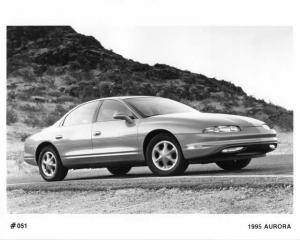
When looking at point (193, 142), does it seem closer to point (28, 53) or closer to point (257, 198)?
point (257, 198)

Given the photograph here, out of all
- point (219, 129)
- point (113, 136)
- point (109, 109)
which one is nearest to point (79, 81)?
point (109, 109)

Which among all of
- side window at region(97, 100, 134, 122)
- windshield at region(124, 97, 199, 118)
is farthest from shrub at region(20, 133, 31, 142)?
windshield at region(124, 97, 199, 118)

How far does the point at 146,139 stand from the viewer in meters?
10.5

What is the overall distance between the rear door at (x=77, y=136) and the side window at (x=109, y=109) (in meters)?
0.16

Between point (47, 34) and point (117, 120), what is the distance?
16173mm

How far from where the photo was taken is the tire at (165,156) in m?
10.2

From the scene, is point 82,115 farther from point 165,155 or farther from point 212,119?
point 212,119

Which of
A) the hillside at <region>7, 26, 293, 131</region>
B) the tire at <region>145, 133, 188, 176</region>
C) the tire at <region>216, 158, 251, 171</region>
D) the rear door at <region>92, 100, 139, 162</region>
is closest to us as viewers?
the tire at <region>145, 133, 188, 176</region>

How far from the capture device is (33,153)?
1242 cm

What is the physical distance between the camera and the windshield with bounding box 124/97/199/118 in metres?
11.0

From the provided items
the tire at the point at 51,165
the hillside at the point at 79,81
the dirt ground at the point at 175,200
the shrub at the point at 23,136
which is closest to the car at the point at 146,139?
the tire at the point at 51,165

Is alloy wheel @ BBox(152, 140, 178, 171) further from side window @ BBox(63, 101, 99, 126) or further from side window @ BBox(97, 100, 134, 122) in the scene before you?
side window @ BBox(63, 101, 99, 126)

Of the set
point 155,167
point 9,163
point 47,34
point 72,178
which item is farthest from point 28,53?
point 155,167

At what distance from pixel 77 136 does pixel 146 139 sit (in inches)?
65.5
